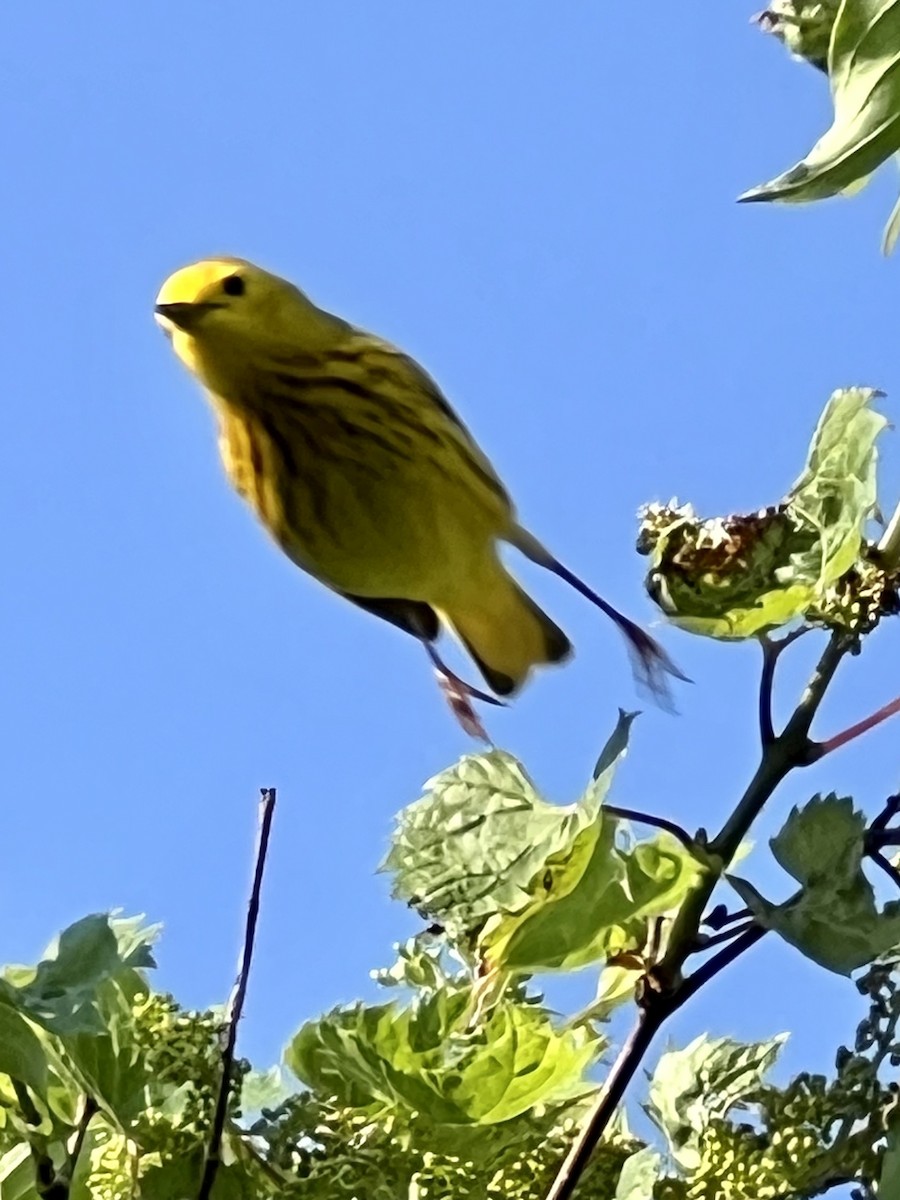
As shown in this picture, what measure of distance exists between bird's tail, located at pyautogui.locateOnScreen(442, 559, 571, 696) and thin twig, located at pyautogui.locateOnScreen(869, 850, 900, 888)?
1.10m

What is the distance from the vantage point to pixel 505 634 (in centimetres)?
200

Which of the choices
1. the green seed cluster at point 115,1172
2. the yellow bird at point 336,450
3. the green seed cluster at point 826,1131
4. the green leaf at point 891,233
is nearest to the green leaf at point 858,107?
the green leaf at point 891,233

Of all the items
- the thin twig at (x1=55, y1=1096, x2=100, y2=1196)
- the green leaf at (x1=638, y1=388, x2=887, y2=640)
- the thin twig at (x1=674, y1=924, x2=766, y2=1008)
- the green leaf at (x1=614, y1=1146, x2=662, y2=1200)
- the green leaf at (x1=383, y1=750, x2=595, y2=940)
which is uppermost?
the green leaf at (x1=638, y1=388, x2=887, y2=640)

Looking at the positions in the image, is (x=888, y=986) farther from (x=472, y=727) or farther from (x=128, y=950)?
(x=472, y=727)

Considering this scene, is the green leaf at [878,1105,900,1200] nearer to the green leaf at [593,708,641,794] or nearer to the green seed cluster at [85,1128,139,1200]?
the green leaf at [593,708,641,794]

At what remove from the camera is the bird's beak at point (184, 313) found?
1.49 meters

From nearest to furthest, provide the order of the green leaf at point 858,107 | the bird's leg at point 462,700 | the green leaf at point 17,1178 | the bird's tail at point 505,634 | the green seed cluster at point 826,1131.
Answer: the green leaf at point 858,107, the green seed cluster at point 826,1131, the green leaf at point 17,1178, the bird's leg at point 462,700, the bird's tail at point 505,634

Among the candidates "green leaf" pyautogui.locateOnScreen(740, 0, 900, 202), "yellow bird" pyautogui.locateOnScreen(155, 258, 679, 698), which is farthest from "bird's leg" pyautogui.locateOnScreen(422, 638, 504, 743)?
"green leaf" pyautogui.locateOnScreen(740, 0, 900, 202)

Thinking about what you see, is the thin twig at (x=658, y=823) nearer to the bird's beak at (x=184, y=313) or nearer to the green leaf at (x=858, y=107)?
the green leaf at (x=858, y=107)

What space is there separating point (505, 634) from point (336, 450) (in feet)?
1.44

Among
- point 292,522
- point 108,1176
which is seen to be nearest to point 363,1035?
point 108,1176

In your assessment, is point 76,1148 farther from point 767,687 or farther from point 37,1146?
point 767,687

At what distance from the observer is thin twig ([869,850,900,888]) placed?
0.79 metres

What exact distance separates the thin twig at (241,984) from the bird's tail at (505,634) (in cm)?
114
